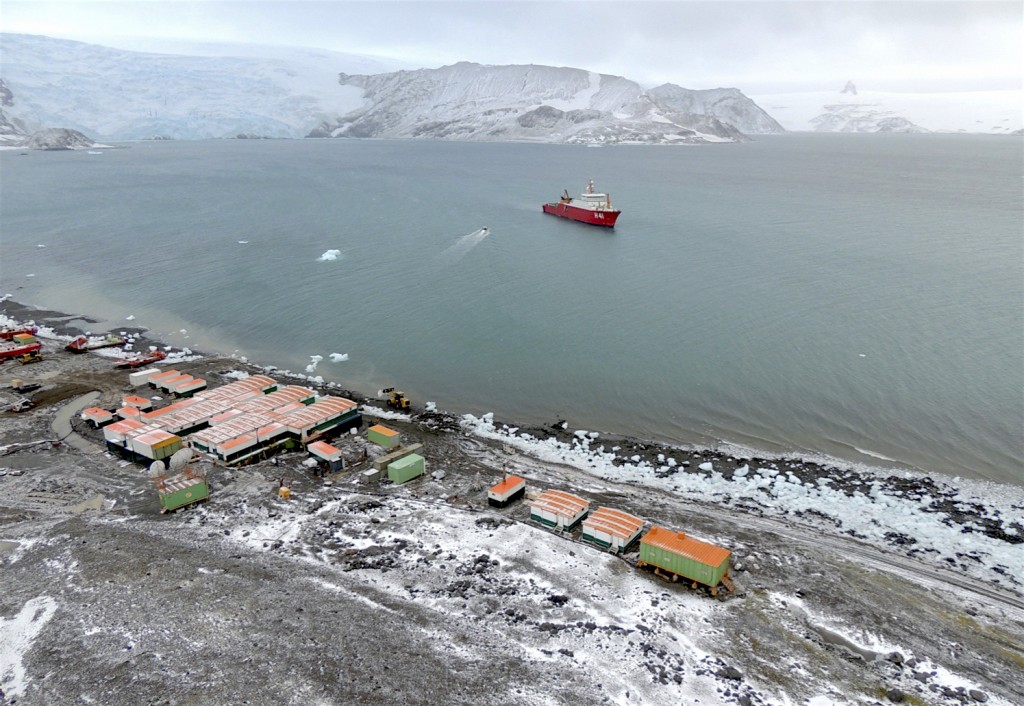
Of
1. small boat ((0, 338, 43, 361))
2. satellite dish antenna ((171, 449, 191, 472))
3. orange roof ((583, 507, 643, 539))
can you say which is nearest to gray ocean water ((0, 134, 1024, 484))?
small boat ((0, 338, 43, 361))

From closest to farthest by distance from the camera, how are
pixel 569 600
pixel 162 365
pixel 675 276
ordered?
pixel 569 600, pixel 162 365, pixel 675 276

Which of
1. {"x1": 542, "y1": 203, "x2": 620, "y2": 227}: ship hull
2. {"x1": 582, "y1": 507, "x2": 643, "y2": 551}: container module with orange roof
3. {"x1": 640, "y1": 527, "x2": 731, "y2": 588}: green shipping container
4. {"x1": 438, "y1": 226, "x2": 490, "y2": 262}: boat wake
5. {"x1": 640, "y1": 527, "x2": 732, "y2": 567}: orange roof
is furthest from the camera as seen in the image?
{"x1": 542, "y1": 203, "x2": 620, "y2": 227}: ship hull

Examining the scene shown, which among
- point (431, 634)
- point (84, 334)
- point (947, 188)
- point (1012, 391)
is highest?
point (947, 188)

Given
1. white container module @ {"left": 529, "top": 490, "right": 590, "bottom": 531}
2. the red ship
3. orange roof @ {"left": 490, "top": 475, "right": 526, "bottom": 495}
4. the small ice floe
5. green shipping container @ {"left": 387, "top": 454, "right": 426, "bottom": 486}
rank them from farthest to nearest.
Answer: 1. the red ship
2. the small ice floe
3. green shipping container @ {"left": 387, "top": 454, "right": 426, "bottom": 486}
4. orange roof @ {"left": 490, "top": 475, "right": 526, "bottom": 495}
5. white container module @ {"left": 529, "top": 490, "right": 590, "bottom": 531}

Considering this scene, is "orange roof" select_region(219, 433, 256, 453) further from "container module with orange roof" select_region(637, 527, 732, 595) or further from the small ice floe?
"container module with orange roof" select_region(637, 527, 732, 595)

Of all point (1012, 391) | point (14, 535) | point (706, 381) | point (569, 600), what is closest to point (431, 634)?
point (569, 600)

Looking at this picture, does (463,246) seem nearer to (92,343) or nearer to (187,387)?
(92,343)

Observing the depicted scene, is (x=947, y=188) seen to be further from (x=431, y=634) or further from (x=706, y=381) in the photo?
(x=431, y=634)
